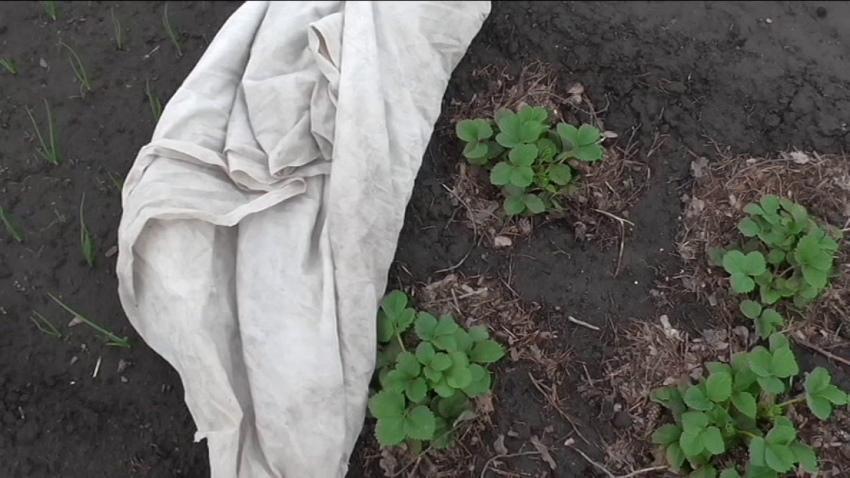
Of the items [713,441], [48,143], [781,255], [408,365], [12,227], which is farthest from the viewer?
[48,143]

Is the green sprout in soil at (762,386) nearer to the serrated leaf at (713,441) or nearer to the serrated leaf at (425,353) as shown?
A: the serrated leaf at (713,441)

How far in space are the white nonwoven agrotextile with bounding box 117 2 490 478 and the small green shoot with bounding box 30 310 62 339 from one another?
0.85 feet

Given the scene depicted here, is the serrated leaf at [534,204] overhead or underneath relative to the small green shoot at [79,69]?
underneath

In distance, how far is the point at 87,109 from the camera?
2043 millimetres

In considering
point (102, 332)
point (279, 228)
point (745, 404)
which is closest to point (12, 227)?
point (102, 332)

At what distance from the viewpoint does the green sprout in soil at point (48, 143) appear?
1908 millimetres

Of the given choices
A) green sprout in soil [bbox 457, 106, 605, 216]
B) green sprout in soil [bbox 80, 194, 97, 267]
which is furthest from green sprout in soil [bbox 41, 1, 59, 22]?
green sprout in soil [bbox 457, 106, 605, 216]

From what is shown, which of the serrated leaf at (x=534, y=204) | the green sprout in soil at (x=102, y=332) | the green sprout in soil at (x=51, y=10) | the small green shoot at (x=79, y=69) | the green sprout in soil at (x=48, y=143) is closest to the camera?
the green sprout in soil at (x=102, y=332)

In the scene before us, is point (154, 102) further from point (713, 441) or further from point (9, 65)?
point (713, 441)

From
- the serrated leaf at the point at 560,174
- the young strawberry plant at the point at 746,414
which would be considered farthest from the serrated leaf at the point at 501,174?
the young strawberry plant at the point at 746,414

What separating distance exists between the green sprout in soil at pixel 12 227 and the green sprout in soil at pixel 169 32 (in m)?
0.65

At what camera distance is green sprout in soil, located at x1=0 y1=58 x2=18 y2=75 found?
2.05 metres

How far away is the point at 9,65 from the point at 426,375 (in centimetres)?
151

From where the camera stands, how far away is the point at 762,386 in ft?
5.07
